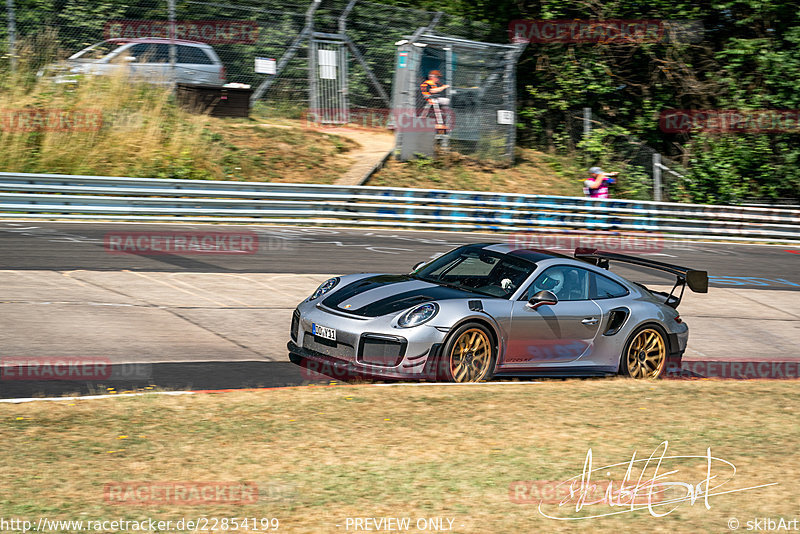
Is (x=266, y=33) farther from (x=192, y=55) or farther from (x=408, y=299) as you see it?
(x=408, y=299)

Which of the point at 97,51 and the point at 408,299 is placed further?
the point at 97,51

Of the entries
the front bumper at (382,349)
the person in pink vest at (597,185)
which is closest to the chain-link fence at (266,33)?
the person in pink vest at (597,185)

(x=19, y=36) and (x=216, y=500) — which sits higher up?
(x=19, y=36)

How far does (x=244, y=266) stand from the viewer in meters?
14.0

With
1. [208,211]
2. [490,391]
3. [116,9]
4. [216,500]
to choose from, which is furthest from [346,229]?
[216,500]

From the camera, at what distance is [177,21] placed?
20375mm

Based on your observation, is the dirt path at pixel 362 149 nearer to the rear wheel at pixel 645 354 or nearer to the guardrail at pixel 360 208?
the guardrail at pixel 360 208

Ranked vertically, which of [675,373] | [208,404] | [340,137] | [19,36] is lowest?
[675,373]

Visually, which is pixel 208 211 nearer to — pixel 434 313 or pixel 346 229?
pixel 346 229

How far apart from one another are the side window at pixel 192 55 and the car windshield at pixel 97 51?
144 centimetres

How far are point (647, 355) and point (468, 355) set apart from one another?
96.6 inches

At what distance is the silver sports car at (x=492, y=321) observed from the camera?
7629 millimetres

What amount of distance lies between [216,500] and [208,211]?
1363cm

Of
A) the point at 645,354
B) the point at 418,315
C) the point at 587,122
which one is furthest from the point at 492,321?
the point at 587,122
